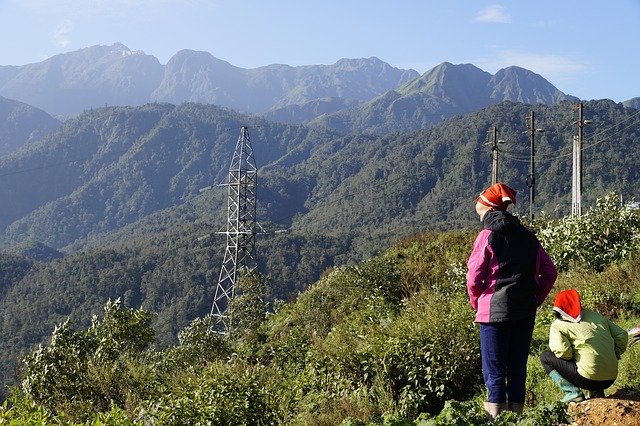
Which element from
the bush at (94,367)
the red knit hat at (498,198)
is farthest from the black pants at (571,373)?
the bush at (94,367)

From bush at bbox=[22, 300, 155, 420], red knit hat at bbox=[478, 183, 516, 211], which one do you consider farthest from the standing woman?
bush at bbox=[22, 300, 155, 420]

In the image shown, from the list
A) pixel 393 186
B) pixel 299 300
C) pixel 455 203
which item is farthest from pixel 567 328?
pixel 393 186

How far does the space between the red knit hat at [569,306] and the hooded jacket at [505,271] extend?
52 cm

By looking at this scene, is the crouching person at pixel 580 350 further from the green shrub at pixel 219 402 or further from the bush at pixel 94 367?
the bush at pixel 94 367

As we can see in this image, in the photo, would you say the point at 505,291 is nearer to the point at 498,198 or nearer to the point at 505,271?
the point at 505,271

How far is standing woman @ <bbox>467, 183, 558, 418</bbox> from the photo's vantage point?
4.19m

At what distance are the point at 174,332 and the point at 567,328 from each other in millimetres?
93128

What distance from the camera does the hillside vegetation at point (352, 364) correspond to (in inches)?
205

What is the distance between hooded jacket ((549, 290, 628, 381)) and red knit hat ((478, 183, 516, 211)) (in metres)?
0.97

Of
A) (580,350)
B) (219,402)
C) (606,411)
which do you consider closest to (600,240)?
(580,350)

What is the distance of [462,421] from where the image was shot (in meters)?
3.56

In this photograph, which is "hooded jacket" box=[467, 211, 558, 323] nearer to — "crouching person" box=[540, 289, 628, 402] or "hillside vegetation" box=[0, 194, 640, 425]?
"crouching person" box=[540, 289, 628, 402]

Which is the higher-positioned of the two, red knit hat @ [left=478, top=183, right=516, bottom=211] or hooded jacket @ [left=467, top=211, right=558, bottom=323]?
red knit hat @ [left=478, top=183, right=516, bottom=211]

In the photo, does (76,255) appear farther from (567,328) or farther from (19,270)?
(567,328)
